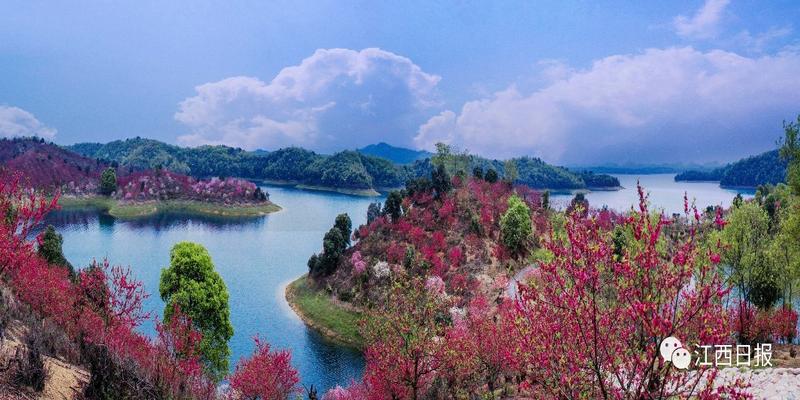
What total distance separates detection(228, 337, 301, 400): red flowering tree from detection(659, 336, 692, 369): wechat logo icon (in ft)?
82.5

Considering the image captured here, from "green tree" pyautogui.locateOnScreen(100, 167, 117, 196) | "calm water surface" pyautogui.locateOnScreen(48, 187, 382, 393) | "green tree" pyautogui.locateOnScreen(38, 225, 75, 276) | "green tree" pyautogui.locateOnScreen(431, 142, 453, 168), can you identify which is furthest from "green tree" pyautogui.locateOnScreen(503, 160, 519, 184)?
"green tree" pyautogui.locateOnScreen(100, 167, 117, 196)

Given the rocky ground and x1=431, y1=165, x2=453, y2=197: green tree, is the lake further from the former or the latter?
x1=431, y1=165, x2=453, y2=197: green tree

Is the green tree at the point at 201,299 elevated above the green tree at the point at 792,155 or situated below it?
below

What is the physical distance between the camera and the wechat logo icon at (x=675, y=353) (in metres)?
8.75

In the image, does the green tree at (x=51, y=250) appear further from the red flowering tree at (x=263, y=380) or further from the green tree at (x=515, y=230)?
the green tree at (x=515, y=230)

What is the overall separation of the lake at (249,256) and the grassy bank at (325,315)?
1370 millimetres

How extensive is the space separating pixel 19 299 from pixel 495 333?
92.5 feet

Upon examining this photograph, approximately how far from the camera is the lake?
49938mm

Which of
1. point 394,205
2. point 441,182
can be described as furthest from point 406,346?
point 441,182

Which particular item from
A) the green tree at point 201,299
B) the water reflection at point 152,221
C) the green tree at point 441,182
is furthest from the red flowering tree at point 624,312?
the water reflection at point 152,221

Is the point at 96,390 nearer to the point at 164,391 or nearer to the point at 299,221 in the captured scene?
the point at 164,391

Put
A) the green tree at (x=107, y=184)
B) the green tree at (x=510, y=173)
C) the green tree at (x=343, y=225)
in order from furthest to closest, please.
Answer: the green tree at (x=107, y=184) → the green tree at (x=510, y=173) → the green tree at (x=343, y=225)

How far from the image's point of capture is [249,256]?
3558 inches

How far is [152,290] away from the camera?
63.8 m
